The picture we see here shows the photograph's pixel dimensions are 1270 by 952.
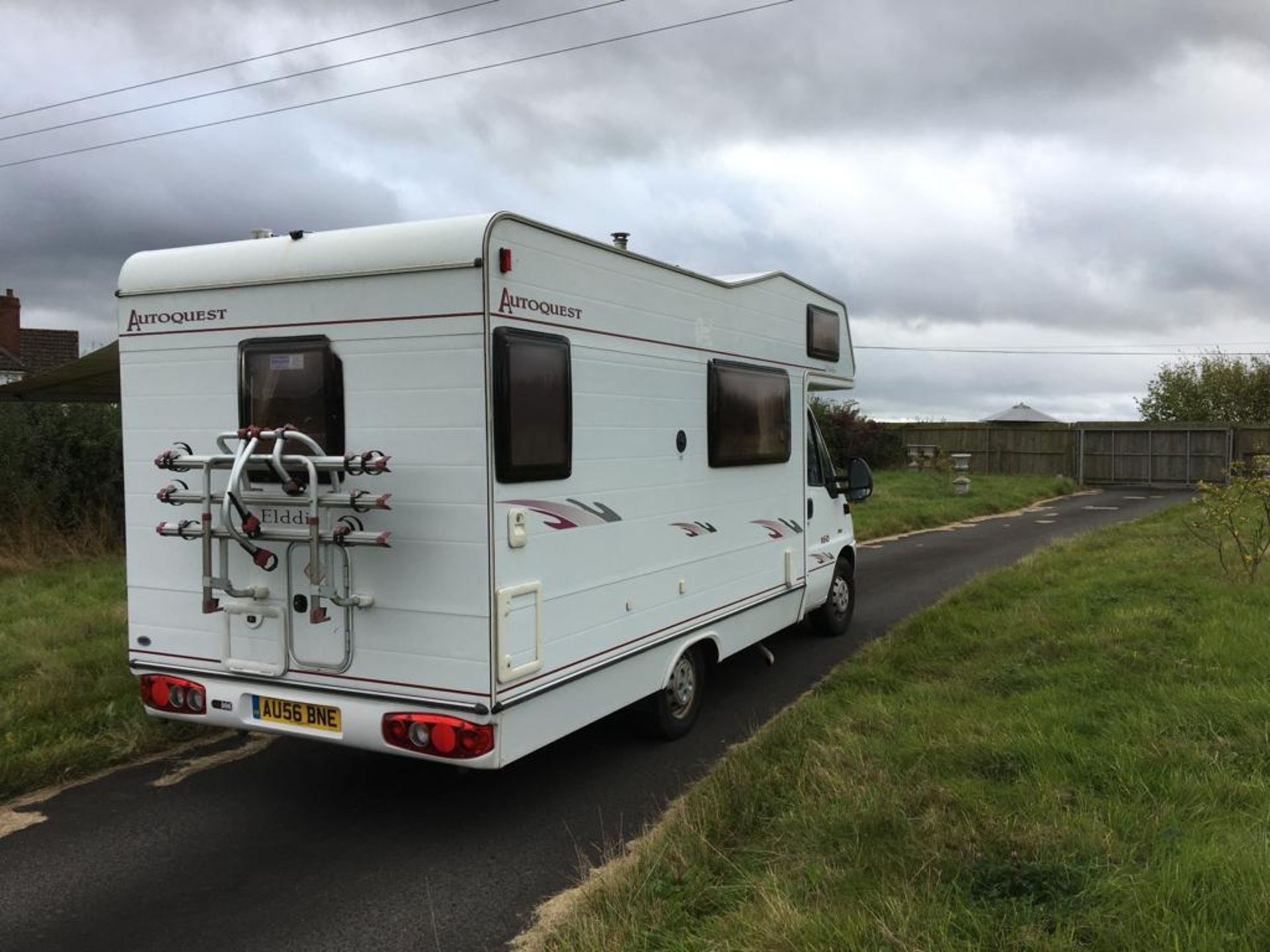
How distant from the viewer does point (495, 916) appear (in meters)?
3.62

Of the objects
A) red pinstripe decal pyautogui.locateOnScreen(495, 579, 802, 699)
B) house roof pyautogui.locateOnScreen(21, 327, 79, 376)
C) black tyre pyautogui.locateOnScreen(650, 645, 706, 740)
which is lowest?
black tyre pyautogui.locateOnScreen(650, 645, 706, 740)

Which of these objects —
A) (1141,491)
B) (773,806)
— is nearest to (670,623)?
(773,806)

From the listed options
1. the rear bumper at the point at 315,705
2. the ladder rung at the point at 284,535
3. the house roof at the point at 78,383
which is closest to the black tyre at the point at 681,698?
the rear bumper at the point at 315,705

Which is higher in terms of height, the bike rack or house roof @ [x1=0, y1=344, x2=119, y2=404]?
house roof @ [x1=0, y1=344, x2=119, y2=404]

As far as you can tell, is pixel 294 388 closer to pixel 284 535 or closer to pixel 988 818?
pixel 284 535

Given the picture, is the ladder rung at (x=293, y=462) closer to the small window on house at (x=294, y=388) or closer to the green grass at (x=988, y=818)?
the small window on house at (x=294, y=388)

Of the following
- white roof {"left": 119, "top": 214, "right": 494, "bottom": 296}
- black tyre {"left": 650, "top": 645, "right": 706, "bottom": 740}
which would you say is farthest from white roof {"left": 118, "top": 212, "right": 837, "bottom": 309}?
black tyre {"left": 650, "top": 645, "right": 706, "bottom": 740}

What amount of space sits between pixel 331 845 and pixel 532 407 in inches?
83.5

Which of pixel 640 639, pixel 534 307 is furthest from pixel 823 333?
pixel 534 307

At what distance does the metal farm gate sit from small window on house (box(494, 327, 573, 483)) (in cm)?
2893

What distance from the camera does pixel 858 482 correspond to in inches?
309

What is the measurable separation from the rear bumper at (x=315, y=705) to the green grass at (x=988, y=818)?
976 mm

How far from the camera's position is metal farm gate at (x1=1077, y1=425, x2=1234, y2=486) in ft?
93.8

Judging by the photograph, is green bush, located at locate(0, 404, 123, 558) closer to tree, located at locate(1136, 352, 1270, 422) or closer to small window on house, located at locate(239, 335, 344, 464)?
small window on house, located at locate(239, 335, 344, 464)
